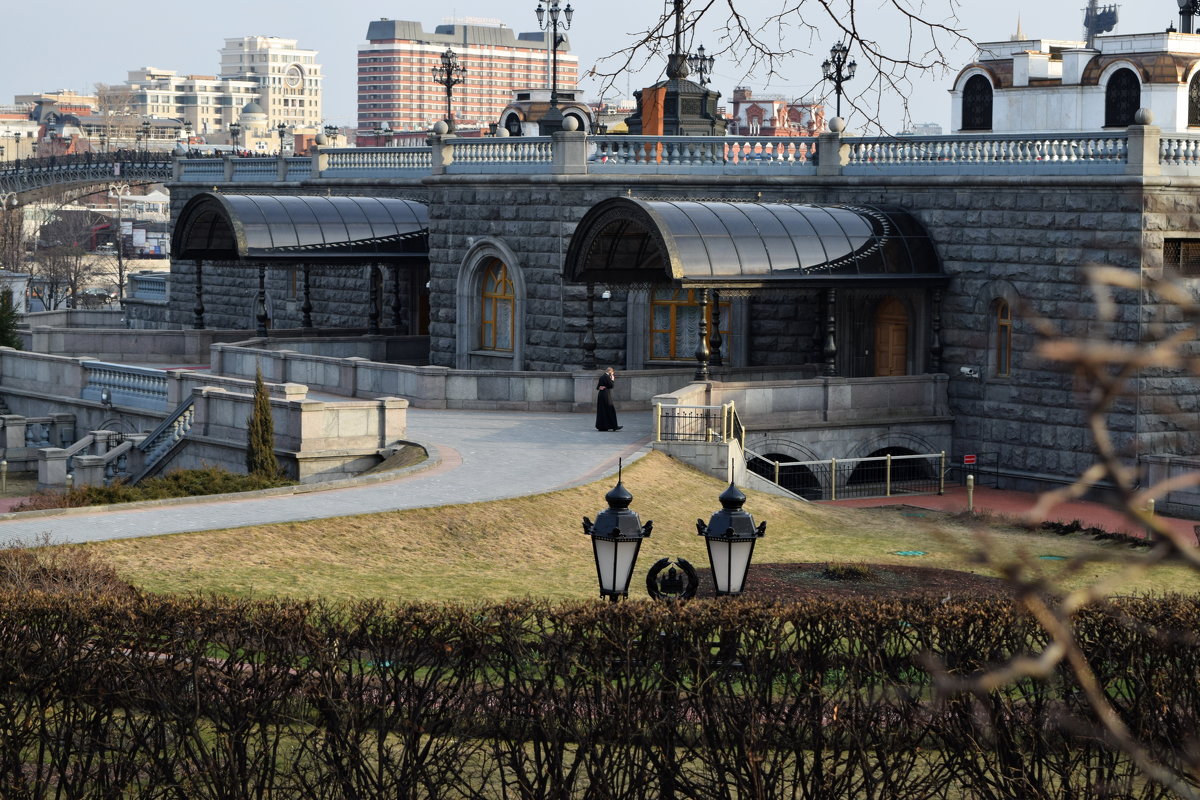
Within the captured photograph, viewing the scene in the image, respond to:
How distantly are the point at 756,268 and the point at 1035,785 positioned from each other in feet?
76.7

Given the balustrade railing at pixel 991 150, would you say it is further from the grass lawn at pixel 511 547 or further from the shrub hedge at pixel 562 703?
the shrub hedge at pixel 562 703

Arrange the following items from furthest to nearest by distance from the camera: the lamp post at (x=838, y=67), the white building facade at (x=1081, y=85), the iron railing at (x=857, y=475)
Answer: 1. the white building facade at (x=1081, y=85)
2. the iron railing at (x=857, y=475)
3. the lamp post at (x=838, y=67)

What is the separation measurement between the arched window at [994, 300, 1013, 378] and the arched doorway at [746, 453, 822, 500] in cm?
429

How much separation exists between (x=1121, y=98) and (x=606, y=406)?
29.0m

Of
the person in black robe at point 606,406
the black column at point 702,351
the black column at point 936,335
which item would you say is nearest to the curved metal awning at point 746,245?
the black column at point 936,335

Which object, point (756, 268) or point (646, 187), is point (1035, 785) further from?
point (646, 187)

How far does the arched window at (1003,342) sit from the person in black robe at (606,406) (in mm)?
7762

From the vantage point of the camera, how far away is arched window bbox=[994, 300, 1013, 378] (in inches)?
1345

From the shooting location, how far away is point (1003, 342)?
113 feet

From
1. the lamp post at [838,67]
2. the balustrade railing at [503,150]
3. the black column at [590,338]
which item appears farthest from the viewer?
the balustrade railing at [503,150]

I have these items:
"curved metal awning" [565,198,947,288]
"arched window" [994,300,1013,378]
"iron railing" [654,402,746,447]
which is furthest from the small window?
"iron railing" [654,402,746,447]

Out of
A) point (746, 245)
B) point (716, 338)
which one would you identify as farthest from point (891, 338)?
point (746, 245)

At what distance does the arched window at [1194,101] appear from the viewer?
174ft

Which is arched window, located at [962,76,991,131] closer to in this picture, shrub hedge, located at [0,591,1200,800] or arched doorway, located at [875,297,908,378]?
arched doorway, located at [875,297,908,378]
